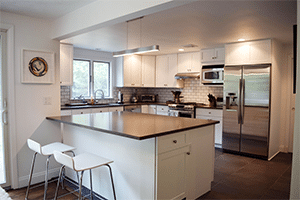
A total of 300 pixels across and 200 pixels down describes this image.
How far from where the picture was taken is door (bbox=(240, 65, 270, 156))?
4371mm

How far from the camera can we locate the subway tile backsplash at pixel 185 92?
5.81 m

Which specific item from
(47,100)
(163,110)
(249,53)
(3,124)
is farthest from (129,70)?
(3,124)

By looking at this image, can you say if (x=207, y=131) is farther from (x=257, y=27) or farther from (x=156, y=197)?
(x=257, y=27)

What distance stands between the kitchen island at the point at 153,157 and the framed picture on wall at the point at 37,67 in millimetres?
683

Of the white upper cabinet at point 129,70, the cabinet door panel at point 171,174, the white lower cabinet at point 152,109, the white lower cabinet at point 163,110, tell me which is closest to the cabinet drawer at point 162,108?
the white lower cabinet at point 163,110

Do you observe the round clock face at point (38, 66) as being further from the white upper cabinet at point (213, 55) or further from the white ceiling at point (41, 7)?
the white upper cabinet at point (213, 55)

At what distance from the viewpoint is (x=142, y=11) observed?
86.7 inches

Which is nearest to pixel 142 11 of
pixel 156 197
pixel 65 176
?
pixel 156 197

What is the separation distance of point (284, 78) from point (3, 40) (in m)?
5.19

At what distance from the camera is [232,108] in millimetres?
4730

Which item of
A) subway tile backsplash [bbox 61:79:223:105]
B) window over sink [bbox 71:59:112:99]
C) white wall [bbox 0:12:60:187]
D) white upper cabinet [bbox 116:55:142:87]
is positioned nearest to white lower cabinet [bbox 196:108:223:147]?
subway tile backsplash [bbox 61:79:223:105]

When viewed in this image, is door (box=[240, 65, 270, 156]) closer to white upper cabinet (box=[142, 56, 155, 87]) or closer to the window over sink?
white upper cabinet (box=[142, 56, 155, 87])

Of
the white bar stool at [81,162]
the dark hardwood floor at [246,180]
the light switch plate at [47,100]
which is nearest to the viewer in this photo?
the white bar stool at [81,162]

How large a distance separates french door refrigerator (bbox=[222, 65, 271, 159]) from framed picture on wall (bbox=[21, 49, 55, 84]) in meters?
3.37
